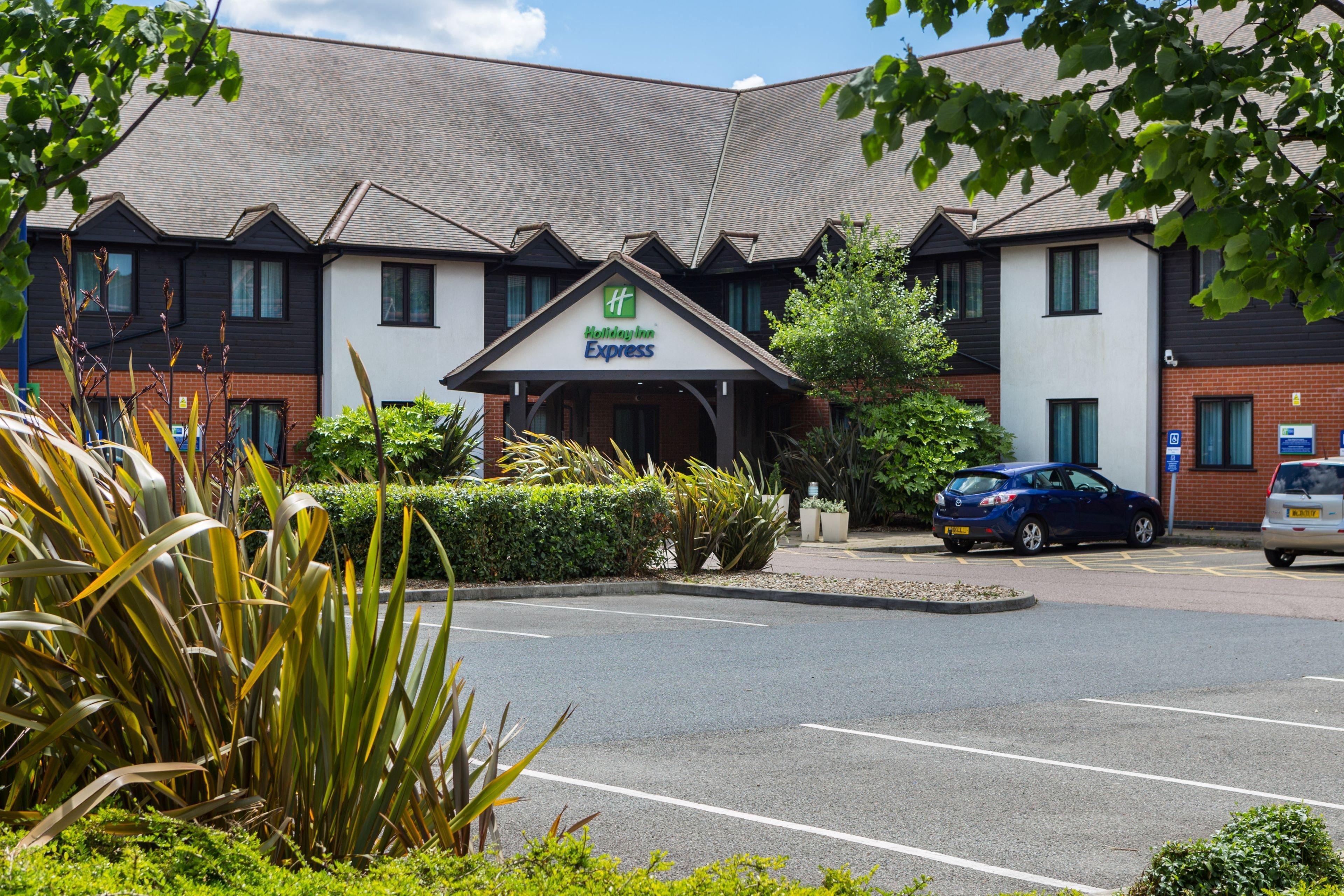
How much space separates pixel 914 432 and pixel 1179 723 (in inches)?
778

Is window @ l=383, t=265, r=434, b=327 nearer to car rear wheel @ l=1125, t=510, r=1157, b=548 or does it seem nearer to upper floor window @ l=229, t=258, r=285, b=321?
upper floor window @ l=229, t=258, r=285, b=321

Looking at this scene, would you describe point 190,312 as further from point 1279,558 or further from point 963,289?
point 1279,558

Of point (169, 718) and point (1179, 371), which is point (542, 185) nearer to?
point (1179, 371)

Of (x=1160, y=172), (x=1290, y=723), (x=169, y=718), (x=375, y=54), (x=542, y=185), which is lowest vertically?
(x=1290, y=723)

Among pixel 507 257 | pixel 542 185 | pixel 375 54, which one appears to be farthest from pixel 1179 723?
pixel 375 54

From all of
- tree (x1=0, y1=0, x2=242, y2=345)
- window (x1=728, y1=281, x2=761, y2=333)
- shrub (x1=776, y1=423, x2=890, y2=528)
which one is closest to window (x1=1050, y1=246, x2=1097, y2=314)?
shrub (x1=776, y1=423, x2=890, y2=528)

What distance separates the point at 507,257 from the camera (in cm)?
3206

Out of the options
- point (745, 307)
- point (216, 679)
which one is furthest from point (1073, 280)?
point (216, 679)

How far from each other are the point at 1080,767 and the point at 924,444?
21.0 m

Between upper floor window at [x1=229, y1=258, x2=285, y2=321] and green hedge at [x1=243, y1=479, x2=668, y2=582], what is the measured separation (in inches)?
562

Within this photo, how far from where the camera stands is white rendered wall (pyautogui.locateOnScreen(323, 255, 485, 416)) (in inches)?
1216

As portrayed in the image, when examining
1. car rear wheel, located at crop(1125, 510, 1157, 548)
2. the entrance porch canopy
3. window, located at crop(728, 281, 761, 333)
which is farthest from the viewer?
window, located at crop(728, 281, 761, 333)

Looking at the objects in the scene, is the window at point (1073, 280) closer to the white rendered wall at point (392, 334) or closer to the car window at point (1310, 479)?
the car window at point (1310, 479)

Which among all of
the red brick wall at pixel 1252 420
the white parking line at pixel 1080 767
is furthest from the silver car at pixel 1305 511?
the white parking line at pixel 1080 767
